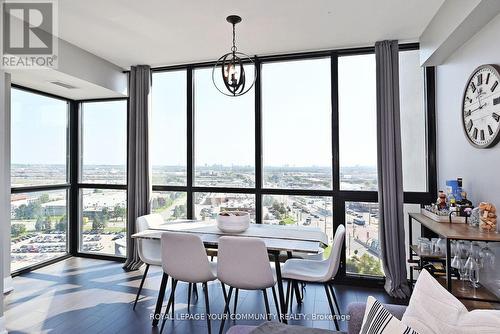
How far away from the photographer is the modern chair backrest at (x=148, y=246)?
307cm

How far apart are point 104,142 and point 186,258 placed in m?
2.98

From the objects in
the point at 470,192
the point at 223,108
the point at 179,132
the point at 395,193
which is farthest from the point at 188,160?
the point at 470,192

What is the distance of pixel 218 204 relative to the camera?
4094 mm

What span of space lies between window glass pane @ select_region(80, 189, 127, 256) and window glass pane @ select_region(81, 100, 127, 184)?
Answer: 235mm

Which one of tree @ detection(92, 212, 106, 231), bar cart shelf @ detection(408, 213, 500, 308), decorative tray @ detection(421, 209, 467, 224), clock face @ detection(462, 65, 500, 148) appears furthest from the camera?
tree @ detection(92, 212, 106, 231)

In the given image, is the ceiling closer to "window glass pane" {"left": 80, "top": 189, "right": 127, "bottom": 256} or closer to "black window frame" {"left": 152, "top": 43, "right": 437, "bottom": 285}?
"black window frame" {"left": 152, "top": 43, "right": 437, "bottom": 285}

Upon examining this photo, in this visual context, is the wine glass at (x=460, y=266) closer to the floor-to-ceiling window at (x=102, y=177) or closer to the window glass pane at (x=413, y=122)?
the window glass pane at (x=413, y=122)

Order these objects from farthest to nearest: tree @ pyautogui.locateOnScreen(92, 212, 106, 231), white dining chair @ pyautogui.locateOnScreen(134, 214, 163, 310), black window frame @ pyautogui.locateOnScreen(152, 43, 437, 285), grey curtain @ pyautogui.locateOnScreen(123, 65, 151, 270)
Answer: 1. tree @ pyautogui.locateOnScreen(92, 212, 106, 231)
2. grey curtain @ pyautogui.locateOnScreen(123, 65, 151, 270)
3. black window frame @ pyautogui.locateOnScreen(152, 43, 437, 285)
4. white dining chair @ pyautogui.locateOnScreen(134, 214, 163, 310)

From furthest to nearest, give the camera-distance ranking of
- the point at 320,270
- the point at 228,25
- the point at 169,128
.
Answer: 1. the point at 169,128
2. the point at 228,25
3. the point at 320,270

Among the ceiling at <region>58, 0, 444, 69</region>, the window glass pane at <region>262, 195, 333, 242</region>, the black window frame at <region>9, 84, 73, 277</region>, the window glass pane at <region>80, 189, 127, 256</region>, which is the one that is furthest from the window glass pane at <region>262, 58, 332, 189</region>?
the black window frame at <region>9, 84, 73, 277</region>

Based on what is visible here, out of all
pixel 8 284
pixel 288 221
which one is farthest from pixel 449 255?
pixel 8 284

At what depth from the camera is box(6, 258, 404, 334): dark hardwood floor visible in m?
2.62

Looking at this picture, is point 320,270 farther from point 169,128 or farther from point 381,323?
point 169,128

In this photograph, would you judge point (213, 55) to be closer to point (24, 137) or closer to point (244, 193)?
point (244, 193)
